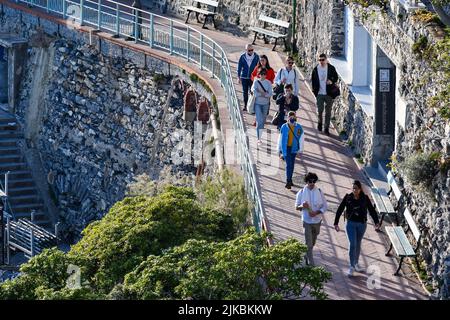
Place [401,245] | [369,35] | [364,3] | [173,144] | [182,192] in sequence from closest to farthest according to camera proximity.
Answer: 1. [401,245]
2. [182,192]
3. [364,3]
4. [369,35]
5. [173,144]

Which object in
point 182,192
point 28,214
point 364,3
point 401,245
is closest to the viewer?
point 401,245

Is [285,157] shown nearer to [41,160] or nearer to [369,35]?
[369,35]

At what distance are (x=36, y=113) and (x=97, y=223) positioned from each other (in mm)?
13731

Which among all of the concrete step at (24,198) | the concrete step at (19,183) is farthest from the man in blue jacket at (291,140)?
the concrete step at (19,183)

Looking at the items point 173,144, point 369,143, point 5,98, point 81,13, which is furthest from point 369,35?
point 5,98

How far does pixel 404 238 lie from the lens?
68.4ft

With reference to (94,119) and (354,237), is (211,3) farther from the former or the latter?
(354,237)

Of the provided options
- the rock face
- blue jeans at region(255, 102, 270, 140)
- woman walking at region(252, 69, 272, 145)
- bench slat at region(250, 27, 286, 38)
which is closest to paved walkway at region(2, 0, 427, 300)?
blue jeans at region(255, 102, 270, 140)

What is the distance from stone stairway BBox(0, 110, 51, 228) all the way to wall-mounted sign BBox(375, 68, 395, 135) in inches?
468

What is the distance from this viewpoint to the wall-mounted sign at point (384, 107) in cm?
2425

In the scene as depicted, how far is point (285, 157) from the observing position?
23.2 m

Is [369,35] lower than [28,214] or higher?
higher

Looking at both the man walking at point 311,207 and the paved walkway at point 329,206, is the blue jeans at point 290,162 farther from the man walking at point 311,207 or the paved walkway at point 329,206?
the man walking at point 311,207

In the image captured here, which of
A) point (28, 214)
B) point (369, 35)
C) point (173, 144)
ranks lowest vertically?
point (28, 214)
